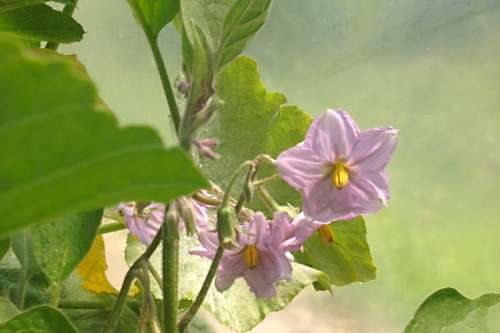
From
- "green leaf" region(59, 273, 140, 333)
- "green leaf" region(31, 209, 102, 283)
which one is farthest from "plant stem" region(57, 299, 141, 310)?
"green leaf" region(31, 209, 102, 283)

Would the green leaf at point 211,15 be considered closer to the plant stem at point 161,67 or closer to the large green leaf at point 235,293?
the plant stem at point 161,67

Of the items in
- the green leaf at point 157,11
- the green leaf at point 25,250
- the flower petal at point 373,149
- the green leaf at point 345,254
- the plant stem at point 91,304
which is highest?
the green leaf at point 157,11

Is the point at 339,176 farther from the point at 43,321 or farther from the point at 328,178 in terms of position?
the point at 43,321

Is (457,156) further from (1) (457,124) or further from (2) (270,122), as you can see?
(2) (270,122)

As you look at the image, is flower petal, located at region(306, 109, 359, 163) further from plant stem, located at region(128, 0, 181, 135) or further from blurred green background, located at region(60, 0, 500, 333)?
blurred green background, located at region(60, 0, 500, 333)

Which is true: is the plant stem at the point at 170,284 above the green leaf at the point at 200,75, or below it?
Result: below

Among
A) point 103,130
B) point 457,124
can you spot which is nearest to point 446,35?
point 457,124

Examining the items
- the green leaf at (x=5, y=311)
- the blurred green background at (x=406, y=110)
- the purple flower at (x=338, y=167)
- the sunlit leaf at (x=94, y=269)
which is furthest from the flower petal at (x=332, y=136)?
the blurred green background at (x=406, y=110)
